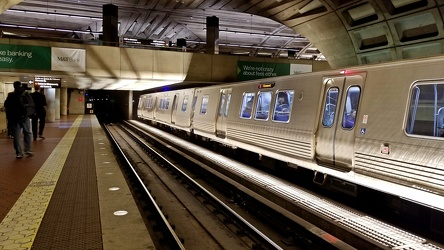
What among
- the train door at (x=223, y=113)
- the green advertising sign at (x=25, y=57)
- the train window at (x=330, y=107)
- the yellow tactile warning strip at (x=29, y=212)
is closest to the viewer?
the yellow tactile warning strip at (x=29, y=212)

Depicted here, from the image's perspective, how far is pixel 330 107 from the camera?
7477 millimetres

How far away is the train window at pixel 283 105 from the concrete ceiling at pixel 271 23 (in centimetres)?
651

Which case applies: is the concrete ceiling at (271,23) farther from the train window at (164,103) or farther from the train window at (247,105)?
the train window at (247,105)

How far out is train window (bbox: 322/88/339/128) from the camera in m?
7.32

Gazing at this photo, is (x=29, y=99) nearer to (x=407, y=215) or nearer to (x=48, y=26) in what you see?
(x=407, y=215)

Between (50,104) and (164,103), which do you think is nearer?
(164,103)

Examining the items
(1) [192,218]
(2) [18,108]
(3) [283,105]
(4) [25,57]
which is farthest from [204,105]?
(4) [25,57]

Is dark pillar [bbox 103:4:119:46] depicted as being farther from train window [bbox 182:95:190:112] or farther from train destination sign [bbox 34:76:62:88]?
train window [bbox 182:95:190:112]

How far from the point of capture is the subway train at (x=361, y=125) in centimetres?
519

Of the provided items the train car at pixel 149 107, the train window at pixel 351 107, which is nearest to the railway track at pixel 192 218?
the train window at pixel 351 107

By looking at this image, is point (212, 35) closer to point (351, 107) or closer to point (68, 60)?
point (68, 60)

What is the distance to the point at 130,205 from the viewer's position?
6582mm

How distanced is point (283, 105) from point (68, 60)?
43.0 feet

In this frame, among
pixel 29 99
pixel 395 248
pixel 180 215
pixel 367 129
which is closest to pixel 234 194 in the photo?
pixel 180 215
